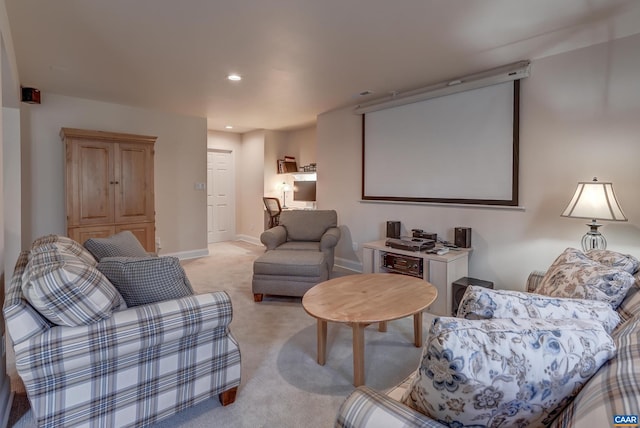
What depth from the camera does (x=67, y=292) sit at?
4.27 ft

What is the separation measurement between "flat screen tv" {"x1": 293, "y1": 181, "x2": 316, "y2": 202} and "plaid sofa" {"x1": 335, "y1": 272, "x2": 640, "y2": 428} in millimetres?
4741

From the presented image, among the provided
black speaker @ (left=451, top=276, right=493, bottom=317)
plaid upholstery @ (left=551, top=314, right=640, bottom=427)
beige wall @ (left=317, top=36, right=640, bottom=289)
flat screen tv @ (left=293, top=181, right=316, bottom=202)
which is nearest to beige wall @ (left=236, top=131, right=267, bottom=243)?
flat screen tv @ (left=293, top=181, right=316, bottom=202)

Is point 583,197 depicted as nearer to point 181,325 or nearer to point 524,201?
point 524,201

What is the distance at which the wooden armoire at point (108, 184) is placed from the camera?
3900 mm

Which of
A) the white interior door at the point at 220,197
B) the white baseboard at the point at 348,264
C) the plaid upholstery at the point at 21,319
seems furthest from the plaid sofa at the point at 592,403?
the white interior door at the point at 220,197

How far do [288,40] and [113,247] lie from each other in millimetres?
1964

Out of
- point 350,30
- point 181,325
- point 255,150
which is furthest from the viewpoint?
point 255,150

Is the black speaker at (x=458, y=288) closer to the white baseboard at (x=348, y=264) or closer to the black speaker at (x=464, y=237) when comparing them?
the black speaker at (x=464, y=237)

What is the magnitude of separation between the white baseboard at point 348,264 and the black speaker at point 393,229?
0.83 meters

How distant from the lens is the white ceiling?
2.09m

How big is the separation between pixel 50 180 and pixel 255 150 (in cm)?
334

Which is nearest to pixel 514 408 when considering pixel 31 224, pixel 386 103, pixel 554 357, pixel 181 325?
pixel 554 357

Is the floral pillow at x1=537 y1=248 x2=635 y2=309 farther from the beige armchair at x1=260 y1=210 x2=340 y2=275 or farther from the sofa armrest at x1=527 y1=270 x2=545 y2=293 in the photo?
the beige armchair at x1=260 y1=210 x2=340 y2=275

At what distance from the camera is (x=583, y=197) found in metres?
2.39
